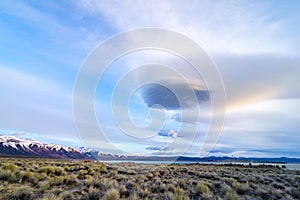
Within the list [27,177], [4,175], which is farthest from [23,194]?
[4,175]

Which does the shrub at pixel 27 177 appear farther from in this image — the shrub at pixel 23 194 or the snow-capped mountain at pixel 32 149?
the snow-capped mountain at pixel 32 149

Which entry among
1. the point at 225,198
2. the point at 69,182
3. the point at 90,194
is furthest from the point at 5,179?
the point at 225,198

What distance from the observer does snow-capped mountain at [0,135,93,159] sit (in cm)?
13971

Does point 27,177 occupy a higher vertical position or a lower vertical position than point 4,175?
lower

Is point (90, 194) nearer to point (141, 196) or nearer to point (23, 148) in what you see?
point (141, 196)

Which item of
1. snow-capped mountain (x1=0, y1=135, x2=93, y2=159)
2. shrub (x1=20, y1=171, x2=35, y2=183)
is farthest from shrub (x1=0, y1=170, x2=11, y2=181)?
snow-capped mountain (x1=0, y1=135, x2=93, y2=159)

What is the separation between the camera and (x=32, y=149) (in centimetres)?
16338

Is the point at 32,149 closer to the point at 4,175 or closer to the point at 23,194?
the point at 4,175

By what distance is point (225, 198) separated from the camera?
923 centimetres

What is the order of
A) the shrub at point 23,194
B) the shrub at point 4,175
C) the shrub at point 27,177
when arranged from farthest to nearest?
1. the shrub at point 27,177
2. the shrub at point 4,175
3. the shrub at point 23,194

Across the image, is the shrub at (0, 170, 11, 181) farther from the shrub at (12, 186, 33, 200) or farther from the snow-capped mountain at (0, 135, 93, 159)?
the snow-capped mountain at (0, 135, 93, 159)

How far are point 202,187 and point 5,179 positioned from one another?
34.8ft

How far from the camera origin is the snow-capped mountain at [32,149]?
140 metres

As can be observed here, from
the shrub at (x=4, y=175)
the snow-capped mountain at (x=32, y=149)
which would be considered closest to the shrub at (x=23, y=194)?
the shrub at (x=4, y=175)
